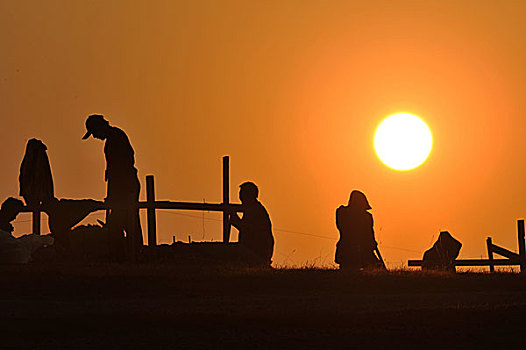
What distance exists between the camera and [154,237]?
24828 millimetres

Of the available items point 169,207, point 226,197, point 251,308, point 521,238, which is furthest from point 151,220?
point 521,238

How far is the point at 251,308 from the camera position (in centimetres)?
1500

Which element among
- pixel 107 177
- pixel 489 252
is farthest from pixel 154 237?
pixel 489 252

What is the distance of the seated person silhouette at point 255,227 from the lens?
2481 centimetres

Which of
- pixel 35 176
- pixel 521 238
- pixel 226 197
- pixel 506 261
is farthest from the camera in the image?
pixel 521 238

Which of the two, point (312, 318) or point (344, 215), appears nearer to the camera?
point (312, 318)

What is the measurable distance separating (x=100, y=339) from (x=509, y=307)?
18.6 feet

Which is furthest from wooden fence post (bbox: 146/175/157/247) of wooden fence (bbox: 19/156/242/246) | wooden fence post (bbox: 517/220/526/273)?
wooden fence post (bbox: 517/220/526/273)

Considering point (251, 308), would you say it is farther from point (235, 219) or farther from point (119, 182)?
point (235, 219)

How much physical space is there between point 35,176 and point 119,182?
522cm

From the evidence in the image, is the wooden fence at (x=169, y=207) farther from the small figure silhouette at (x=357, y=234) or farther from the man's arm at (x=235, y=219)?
the small figure silhouette at (x=357, y=234)

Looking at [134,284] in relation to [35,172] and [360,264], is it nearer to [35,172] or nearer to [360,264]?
[360,264]

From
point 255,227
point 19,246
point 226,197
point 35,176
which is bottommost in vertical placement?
point 19,246

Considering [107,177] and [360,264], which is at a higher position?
[107,177]
